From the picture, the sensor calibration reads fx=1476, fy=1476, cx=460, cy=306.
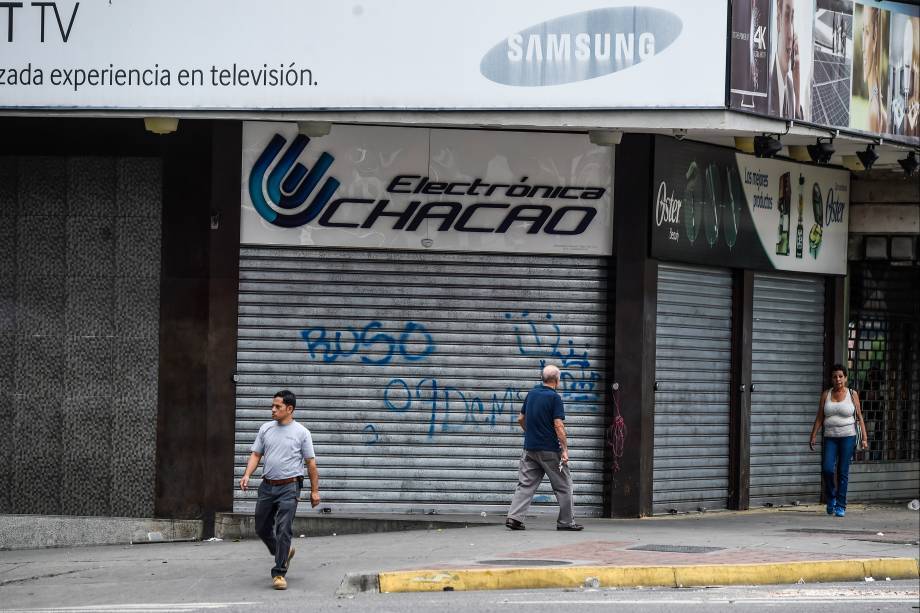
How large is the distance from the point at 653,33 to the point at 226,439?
5936mm

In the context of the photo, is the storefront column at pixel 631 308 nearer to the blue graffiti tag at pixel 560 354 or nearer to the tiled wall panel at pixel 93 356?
the blue graffiti tag at pixel 560 354

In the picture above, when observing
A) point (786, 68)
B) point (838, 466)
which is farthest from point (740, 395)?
point (786, 68)

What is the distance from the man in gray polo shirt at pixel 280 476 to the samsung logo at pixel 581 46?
165 inches

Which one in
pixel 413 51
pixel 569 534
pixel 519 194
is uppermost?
pixel 413 51

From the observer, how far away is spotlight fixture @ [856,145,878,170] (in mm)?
16016

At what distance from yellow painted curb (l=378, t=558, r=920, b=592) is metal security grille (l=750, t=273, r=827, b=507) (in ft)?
18.9

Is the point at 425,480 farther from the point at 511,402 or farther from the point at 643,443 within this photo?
the point at 643,443

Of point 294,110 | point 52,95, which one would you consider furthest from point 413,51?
point 52,95

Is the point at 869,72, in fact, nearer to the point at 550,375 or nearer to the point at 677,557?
the point at 550,375

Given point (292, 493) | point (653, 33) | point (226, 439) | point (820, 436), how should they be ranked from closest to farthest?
1. point (292, 493)
2. point (653, 33)
3. point (226, 439)
4. point (820, 436)

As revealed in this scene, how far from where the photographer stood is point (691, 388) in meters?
16.7

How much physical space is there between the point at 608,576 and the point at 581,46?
5.13 metres

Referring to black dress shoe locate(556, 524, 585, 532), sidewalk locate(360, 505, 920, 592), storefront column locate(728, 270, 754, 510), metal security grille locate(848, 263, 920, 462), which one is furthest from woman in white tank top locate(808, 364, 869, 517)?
black dress shoe locate(556, 524, 585, 532)

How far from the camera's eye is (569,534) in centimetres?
1399
